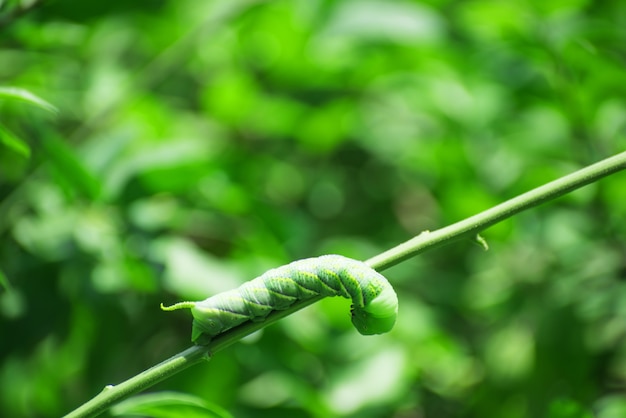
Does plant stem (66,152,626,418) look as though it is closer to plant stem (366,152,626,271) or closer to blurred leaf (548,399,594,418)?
plant stem (366,152,626,271)

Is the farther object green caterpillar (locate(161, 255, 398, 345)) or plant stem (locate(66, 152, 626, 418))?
green caterpillar (locate(161, 255, 398, 345))

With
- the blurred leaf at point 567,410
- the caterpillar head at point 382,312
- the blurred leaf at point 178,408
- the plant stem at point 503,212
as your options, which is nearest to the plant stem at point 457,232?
the plant stem at point 503,212

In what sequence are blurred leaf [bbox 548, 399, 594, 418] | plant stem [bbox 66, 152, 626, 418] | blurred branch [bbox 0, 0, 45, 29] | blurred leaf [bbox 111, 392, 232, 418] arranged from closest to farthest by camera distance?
plant stem [bbox 66, 152, 626, 418] < blurred leaf [bbox 111, 392, 232, 418] < blurred leaf [bbox 548, 399, 594, 418] < blurred branch [bbox 0, 0, 45, 29]

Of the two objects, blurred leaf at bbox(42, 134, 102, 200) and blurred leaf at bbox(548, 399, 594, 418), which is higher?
blurred leaf at bbox(42, 134, 102, 200)

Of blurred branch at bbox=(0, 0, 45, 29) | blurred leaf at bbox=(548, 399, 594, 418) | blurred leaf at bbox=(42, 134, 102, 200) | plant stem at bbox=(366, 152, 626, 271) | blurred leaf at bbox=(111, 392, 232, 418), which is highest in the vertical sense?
blurred branch at bbox=(0, 0, 45, 29)

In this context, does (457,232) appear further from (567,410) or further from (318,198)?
(318,198)

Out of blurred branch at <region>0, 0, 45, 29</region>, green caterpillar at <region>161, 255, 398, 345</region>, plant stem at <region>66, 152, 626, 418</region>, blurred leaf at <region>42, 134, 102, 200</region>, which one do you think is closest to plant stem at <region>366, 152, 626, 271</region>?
plant stem at <region>66, 152, 626, 418</region>

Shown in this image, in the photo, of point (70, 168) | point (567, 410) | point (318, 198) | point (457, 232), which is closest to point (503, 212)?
point (457, 232)
